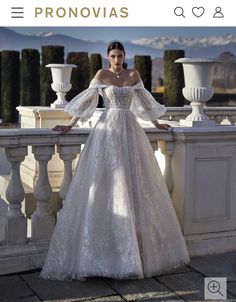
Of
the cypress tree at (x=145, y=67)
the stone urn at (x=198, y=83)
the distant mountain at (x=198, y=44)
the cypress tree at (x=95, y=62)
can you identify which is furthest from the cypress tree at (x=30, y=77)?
the distant mountain at (x=198, y=44)

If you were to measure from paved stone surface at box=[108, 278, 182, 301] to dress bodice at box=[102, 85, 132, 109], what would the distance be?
115cm

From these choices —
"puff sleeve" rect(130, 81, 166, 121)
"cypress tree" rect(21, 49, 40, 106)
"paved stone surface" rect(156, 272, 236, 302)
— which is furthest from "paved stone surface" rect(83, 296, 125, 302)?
"cypress tree" rect(21, 49, 40, 106)

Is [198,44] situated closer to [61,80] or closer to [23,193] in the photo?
[61,80]

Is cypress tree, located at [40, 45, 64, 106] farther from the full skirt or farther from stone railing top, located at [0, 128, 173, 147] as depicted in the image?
the full skirt

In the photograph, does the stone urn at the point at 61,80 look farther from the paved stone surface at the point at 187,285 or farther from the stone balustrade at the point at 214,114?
the paved stone surface at the point at 187,285

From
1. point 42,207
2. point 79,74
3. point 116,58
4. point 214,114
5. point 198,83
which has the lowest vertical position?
point 42,207

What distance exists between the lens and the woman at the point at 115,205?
3.12 meters

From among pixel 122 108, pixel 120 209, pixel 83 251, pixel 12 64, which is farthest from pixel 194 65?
pixel 12 64

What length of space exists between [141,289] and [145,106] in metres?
1.28

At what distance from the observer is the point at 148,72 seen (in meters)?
13.3

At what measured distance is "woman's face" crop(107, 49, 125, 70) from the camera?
332 cm

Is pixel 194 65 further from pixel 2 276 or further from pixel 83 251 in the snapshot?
pixel 2 276

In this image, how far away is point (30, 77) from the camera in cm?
1459

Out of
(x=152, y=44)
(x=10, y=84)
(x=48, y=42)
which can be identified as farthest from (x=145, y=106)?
(x=152, y=44)
